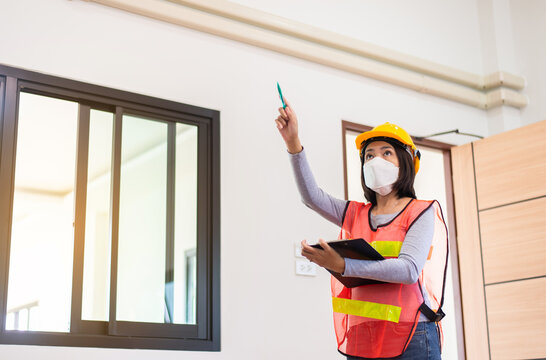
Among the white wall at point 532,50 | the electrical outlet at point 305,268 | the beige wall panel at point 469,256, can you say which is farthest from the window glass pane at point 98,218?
the white wall at point 532,50

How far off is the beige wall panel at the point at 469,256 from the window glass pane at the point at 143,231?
6.07 ft

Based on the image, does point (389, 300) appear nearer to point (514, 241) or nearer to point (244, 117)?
point (244, 117)

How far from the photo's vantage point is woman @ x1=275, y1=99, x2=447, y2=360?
2.17m

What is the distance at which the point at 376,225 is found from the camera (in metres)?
2.37

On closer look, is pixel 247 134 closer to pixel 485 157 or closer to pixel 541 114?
pixel 485 157

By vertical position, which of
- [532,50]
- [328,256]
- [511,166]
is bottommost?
[328,256]

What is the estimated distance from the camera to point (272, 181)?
12.7ft

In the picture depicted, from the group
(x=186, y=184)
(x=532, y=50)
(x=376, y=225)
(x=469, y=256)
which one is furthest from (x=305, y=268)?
(x=532, y=50)

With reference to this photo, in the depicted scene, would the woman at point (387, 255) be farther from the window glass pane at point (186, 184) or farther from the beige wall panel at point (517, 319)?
the beige wall panel at point (517, 319)

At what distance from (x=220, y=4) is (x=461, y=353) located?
99.1 inches

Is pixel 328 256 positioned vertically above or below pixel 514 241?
below

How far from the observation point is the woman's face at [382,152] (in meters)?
2.46

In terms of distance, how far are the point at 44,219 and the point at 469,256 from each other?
13.5ft

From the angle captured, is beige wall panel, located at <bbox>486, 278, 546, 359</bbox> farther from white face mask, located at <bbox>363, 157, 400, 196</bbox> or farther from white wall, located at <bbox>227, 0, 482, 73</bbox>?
white face mask, located at <bbox>363, 157, 400, 196</bbox>
